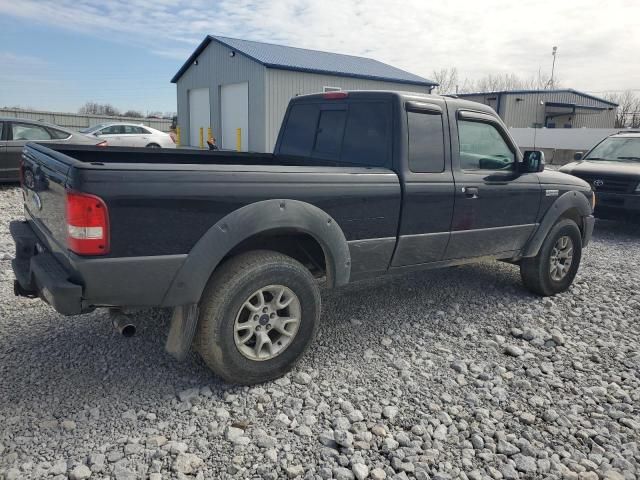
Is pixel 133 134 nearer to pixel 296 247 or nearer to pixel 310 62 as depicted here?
pixel 310 62

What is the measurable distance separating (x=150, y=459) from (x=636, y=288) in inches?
217

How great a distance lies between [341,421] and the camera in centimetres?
305

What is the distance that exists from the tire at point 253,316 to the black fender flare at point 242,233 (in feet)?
0.47

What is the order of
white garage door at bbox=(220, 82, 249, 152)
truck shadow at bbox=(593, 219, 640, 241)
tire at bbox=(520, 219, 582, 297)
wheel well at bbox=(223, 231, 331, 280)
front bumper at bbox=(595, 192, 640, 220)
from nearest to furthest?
wheel well at bbox=(223, 231, 331, 280)
tire at bbox=(520, 219, 582, 297)
front bumper at bbox=(595, 192, 640, 220)
truck shadow at bbox=(593, 219, 640, 241)
white garage door at bbox=(220, 82, 249, 152)

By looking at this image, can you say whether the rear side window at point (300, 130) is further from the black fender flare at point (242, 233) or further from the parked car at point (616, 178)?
the parked car at point (616, 178)

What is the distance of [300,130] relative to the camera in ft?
16.0

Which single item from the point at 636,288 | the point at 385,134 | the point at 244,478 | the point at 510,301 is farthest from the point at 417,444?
the point at 636,288

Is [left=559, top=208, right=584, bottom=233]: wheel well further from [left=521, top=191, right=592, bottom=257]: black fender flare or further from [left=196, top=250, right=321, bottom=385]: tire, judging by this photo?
[left=196, top=250, right=321, bottom=385]: tire

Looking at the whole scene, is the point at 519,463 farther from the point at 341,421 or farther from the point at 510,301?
the point at 510,301

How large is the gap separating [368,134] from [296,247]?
1.12 m

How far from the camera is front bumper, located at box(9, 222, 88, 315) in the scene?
2707mm

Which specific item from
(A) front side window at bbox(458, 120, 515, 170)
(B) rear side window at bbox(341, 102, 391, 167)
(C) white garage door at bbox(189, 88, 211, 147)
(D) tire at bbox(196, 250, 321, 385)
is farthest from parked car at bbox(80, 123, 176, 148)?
(D) tire at bbox(196, 250, 321, 385)

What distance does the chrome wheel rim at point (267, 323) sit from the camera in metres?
3.29

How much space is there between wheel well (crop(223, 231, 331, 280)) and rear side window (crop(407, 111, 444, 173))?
991mm
